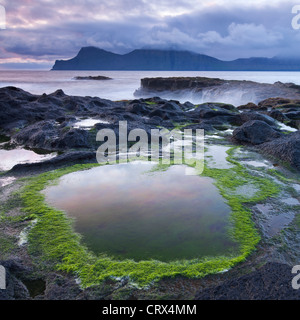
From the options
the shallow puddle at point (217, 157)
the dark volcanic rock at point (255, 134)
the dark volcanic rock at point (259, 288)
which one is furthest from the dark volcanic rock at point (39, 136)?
the dark volcanic rock at point (259, 288)

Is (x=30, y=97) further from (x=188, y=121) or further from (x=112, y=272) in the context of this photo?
(x=112, y=272)

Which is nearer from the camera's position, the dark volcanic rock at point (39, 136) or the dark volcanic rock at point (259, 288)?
the dark volcanic rock at point (259, 288)

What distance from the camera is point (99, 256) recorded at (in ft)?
14.1

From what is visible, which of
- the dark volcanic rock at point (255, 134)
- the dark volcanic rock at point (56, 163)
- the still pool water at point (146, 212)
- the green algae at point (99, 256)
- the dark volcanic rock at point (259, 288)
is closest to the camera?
the dark volcanic rock at point (259, 288)

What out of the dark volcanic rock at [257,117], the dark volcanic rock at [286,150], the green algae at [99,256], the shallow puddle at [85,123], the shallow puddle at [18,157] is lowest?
the green algae at [99,256]

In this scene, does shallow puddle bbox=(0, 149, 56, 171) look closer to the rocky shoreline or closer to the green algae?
the rocky shoreline

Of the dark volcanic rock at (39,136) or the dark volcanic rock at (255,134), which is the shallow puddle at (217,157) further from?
the dark volcanic rock at (39,136)

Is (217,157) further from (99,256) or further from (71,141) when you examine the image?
(99,256)

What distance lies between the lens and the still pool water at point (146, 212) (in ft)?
14.8

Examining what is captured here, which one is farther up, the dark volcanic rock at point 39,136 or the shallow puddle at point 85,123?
the shallow puddle at point 85,123

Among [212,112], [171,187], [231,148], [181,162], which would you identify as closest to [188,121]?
[212,112]

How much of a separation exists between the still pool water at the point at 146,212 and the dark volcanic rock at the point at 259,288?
2.46ft

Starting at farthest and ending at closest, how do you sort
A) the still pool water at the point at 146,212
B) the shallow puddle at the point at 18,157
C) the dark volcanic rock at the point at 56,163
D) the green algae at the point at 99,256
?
the shallow puddle at the point at 18,157, the dark volcanic rock at the point at 56,163, the still pool water at the point at 146,212, the green algae at the point at 99,256

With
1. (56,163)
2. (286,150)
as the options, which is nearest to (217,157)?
(286,150)
